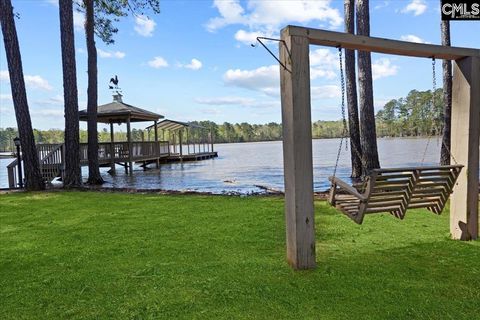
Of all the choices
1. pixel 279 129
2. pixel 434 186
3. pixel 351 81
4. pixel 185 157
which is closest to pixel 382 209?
pixel 434 186

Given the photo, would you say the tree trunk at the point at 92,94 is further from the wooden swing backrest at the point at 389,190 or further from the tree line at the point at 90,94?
the wooden swing backrest at the point at 389,190

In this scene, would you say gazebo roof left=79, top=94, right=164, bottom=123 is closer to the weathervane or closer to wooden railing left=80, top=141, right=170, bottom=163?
the weathervane

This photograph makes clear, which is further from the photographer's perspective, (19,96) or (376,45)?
(19,96)

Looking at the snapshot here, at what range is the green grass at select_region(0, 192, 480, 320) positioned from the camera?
2447mm

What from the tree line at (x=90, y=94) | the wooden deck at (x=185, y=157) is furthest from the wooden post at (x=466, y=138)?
the wooden deck at (x=185, y=157)

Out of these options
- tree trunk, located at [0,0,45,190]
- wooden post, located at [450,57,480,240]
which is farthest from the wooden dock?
wooden post, located at [450,57,480,240]

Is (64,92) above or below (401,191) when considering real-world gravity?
above

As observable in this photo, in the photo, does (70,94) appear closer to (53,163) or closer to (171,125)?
(53,163)

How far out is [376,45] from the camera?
3.24 meters

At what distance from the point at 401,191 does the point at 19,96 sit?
382 inches

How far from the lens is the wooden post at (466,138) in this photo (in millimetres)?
3602

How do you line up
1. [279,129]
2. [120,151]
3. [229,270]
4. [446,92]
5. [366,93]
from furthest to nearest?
[279,129] → [120,151] → [366,93] → [446,92] → [229,270]

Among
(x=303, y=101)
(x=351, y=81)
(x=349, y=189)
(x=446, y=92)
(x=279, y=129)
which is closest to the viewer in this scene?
(x=303, y=101)

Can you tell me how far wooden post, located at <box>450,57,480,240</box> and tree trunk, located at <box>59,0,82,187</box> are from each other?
9.61 metres
